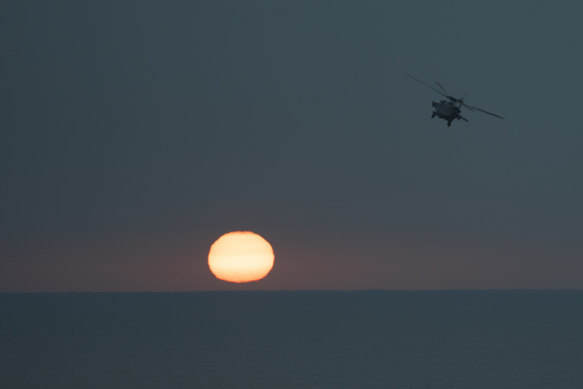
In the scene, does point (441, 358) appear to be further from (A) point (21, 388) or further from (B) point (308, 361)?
(A) point (21, 388)

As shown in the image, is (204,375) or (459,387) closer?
(459,387)

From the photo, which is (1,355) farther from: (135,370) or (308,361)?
(308,361)

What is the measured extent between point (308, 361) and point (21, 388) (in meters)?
69.9

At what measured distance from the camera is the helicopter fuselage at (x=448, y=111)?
2435 inches

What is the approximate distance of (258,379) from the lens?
148 metres

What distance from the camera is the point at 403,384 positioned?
462 ft

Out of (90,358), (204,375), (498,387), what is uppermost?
(90,358)

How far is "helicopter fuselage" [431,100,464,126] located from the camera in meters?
61.8

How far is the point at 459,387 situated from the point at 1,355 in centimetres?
12241

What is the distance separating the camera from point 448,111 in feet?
203

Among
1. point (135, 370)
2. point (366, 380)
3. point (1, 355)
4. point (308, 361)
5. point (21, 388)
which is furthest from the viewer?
point (1, 355)

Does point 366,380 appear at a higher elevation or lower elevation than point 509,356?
lower

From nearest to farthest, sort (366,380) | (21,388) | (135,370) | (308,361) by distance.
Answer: (21,388), (366,380), (135,370), (308,361)

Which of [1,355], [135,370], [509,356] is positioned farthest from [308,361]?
[1,355]
